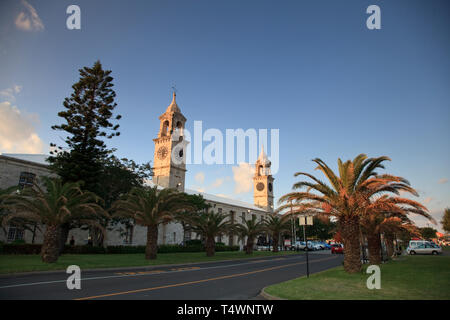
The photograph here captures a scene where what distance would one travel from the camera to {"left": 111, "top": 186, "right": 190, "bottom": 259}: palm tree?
22.6 meters

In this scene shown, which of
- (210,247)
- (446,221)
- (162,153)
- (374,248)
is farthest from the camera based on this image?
(446,221)

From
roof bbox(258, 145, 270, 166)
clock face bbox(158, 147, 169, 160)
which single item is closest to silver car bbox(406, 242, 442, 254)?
clock face bbox(158, 147, 169, 160)

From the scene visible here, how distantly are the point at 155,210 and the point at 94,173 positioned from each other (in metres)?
9.48

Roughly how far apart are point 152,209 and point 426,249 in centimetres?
3262

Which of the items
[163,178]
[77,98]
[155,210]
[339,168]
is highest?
[77,98]

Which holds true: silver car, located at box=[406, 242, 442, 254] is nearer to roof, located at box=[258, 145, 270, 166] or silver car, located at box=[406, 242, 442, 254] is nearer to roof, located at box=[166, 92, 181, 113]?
roof, located at box=[166, 92, 181, 113]

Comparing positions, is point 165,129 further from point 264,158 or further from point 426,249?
point 426,249

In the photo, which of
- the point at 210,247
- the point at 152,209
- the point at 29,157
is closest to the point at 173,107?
the point at 29,157

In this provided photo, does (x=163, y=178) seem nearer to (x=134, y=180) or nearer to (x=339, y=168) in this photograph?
(x=134, y=180)

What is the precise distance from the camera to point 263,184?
9019cm

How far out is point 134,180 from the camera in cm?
3428

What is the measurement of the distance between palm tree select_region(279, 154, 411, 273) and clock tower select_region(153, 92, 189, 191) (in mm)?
39821
